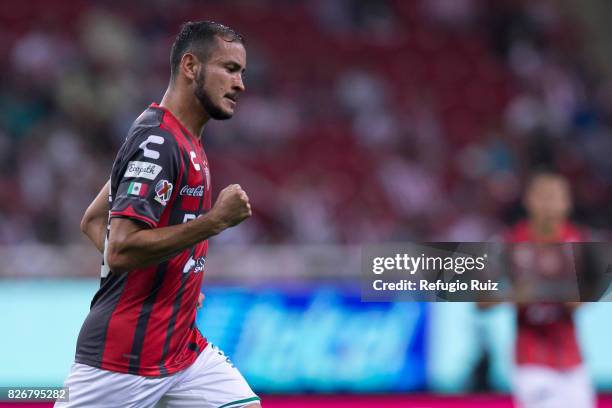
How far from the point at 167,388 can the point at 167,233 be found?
0.72m

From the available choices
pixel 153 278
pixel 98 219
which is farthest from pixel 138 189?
pixel 98 219

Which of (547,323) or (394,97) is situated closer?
(547,323)

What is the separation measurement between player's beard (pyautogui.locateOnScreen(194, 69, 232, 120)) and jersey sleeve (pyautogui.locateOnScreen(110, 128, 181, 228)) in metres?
0.31

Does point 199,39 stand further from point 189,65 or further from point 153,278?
point 153,278

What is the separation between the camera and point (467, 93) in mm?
14844

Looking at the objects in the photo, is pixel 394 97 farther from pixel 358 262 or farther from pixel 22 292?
pixel 22 292

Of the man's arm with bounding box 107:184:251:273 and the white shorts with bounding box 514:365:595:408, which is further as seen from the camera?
the white shorts with bounding box 514:365:595:408

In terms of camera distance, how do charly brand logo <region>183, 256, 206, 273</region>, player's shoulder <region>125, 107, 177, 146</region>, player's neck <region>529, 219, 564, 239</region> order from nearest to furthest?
player's shoulder <region>125, 107, 177, 146</region> → charly brand logo <region>183, 256, 206, 273</region> → player's neck <region>529, 219, 564, 239</region>

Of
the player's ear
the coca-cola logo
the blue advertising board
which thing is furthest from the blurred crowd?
the coca-cola logo

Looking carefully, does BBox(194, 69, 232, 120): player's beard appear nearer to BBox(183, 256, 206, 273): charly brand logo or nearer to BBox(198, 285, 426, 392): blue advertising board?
BBox(183, 256, 206, 273): charly brand logo

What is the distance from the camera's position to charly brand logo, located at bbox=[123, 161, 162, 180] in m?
3.68

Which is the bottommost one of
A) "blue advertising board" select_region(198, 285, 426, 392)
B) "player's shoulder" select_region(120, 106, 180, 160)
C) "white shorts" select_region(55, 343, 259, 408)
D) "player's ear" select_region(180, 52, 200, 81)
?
"white shorts" select_region(55, 343, 259, 408)

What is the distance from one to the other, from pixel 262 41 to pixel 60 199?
4.67 meters

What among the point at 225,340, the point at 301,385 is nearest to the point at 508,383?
the point at 301,385
